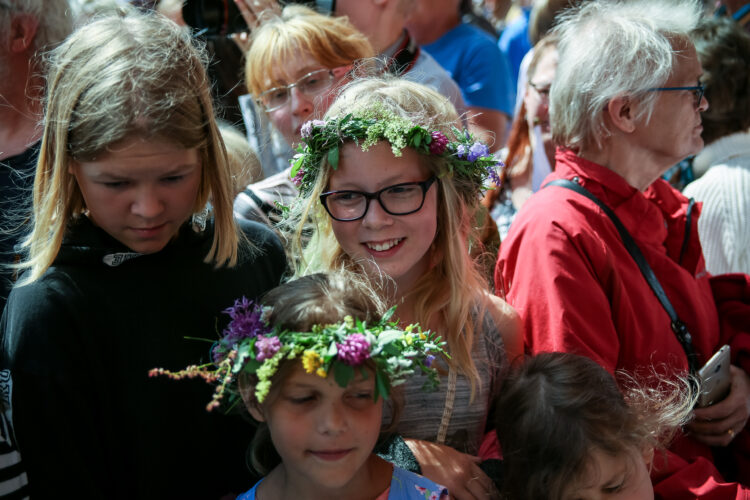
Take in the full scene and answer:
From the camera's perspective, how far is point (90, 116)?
7.01 feet

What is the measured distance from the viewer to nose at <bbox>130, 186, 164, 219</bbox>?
2156mm

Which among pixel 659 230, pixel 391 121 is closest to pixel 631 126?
pixel 659 230

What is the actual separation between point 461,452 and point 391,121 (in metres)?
1.12

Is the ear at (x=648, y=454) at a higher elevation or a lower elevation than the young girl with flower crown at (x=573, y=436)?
lower

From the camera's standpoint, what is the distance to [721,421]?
115 inches

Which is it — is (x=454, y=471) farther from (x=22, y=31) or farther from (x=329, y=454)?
(x=22, y=31)

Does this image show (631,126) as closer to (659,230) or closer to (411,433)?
(659,230)

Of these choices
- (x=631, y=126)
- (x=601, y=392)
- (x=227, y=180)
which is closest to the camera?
(x=601, y=392)

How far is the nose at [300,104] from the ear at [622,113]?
1284mm

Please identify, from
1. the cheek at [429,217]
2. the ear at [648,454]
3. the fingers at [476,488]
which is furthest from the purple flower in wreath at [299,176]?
the ear at [648,454]

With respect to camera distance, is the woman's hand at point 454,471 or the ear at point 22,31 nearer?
the woman's hand at point 454,471

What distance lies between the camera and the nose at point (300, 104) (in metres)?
3.37

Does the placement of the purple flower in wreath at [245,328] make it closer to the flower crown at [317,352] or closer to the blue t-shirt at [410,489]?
the flower crown at [317,352]

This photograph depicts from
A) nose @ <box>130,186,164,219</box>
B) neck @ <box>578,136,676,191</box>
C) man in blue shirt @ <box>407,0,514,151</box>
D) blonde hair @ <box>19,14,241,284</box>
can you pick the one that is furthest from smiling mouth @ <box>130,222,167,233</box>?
man in blue shirt @ <box>407,0,514,151</box>
